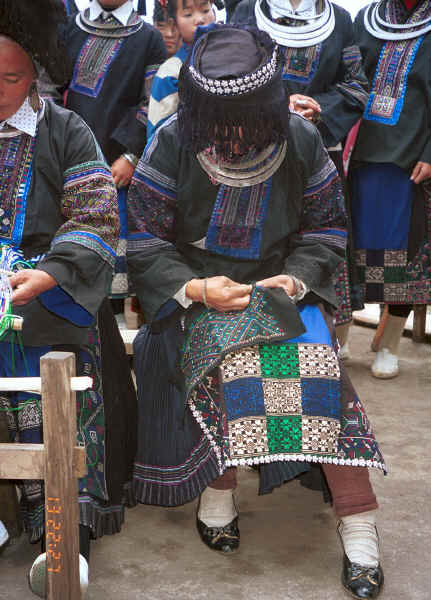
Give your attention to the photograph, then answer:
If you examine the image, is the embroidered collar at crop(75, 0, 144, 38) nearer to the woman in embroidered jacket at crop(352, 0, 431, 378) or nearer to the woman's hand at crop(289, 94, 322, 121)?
the woman's hand at crop(289, 94, 322, 121)

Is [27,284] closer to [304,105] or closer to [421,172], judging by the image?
[304,105]

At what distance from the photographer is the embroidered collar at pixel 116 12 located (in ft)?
11.3

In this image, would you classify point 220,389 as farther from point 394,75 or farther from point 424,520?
point 394,75

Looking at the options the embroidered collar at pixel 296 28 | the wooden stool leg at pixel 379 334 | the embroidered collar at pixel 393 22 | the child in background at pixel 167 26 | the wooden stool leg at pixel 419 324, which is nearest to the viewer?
the embroidered collar at pixel 296 28

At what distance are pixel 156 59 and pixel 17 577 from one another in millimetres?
2269

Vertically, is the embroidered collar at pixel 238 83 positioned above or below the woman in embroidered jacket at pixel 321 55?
above

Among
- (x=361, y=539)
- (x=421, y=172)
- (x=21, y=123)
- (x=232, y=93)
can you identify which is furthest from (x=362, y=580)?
(x=421, y=172)

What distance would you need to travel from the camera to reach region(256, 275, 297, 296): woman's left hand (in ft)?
7.47

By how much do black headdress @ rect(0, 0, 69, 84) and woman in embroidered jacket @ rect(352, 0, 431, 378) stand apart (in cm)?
192

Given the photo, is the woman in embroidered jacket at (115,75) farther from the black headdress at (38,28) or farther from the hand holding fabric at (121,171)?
the black headdress at (38,28)

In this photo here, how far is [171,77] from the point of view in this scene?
10.4ft


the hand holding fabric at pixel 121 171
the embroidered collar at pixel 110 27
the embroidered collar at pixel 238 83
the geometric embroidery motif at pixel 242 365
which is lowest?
the hand holding fabric at pixel 121 171

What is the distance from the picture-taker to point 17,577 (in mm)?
2207

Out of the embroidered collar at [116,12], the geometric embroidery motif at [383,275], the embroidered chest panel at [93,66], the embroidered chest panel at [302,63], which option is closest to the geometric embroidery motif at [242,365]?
the embroidered chest panel at [302,63]
